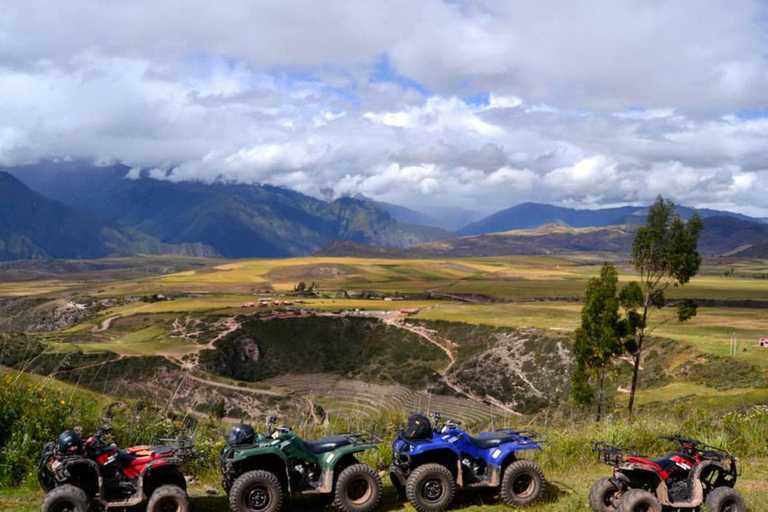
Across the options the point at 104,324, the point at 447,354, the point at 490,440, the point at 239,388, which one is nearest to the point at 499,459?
the point at 490,440

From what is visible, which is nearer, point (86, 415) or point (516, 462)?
point (516, 462)

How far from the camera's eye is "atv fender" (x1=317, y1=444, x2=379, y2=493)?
8.05 meters

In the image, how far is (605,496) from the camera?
26.1 ft

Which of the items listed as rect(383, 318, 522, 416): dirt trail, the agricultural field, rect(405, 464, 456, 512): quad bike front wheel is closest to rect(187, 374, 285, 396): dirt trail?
the agricultural field

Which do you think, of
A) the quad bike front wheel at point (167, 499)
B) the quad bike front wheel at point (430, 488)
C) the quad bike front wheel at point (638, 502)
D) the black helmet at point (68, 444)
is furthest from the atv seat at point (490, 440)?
the black helmet at point (68, 444)

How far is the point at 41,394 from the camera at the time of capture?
954 cm

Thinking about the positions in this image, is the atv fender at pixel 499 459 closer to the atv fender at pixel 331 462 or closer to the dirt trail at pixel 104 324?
the atv fender at pixel 331 462

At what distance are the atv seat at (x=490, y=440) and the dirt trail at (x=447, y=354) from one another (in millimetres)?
51047

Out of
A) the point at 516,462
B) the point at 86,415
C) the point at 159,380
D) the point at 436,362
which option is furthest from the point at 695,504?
the point at 436,362

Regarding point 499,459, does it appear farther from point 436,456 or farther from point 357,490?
point 357,490

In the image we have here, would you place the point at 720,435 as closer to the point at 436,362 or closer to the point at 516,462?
the point at 516,462

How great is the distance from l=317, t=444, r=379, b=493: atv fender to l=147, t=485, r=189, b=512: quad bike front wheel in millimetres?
1885

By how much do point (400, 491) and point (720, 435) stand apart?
7.23 m

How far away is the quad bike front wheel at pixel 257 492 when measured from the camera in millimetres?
7566
